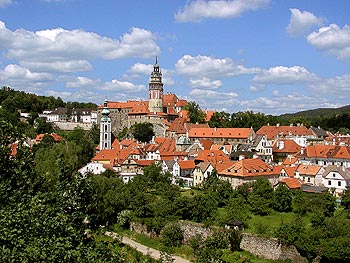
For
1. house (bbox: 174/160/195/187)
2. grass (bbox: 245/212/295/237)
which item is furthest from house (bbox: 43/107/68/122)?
grass (bbox: 245/212/295/237)

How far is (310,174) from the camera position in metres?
40.4

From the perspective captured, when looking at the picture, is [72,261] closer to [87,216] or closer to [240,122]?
[87,216]

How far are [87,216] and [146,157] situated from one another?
43.2 meters

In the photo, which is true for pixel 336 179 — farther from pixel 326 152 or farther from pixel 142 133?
pixel 142 133

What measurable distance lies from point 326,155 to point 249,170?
1284cm

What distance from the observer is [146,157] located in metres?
54.5

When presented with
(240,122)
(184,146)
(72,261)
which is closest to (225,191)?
(184,146)

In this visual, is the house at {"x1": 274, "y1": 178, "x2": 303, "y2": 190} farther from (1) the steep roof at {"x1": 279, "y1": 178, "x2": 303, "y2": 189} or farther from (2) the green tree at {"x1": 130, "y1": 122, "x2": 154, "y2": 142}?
(2) the green tree at {"x1": 130, "y1": 122, "x2": 154, "y2": 142}

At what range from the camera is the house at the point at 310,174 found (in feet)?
132

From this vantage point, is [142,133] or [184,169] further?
[142,133]

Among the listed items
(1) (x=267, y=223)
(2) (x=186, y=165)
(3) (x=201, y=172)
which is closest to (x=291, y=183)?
(3) (x=201, y=172)

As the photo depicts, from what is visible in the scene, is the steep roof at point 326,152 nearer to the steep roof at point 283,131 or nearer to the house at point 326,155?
the house at point 326,155

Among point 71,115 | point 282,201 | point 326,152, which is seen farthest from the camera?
point 71,115

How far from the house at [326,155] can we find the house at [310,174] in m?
6.68
